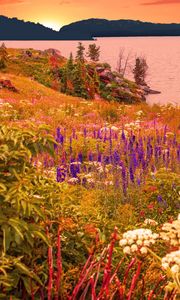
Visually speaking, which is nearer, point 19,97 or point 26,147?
point 26,147

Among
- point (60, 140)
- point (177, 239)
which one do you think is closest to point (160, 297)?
point (177, 239)

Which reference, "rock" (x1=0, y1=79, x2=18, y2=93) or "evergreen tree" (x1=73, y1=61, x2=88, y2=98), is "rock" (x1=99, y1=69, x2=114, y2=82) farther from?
"rock" (x1=0, y1=79, x2=18, y2=93)

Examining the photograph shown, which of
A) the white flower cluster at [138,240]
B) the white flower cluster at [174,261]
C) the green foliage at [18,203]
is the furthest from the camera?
the green foliage at [18,203]

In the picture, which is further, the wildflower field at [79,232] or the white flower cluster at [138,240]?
the wildflower field at [79,232]

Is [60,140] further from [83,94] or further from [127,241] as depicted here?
[83,94]

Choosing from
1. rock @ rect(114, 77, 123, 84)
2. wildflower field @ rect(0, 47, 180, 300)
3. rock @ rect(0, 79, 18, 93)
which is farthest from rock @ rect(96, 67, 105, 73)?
wildflower field @ rect(0, 47, 180, 300)

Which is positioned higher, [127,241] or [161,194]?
[127,241]

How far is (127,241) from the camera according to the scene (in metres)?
3.10

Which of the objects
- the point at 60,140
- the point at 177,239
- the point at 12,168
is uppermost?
the point at 12,168

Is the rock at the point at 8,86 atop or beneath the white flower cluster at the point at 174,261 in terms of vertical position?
beneath

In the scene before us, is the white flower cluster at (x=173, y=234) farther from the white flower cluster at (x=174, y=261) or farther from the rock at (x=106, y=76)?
the rock at (x=106, y=76)

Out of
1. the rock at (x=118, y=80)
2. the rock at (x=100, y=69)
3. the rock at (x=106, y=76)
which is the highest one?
the rock at (x=100, y=69)

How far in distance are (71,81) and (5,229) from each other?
1389 inches

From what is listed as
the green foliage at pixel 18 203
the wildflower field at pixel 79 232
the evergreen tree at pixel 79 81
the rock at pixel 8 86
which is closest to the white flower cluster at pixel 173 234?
the wildflower field at pixel 79 232
